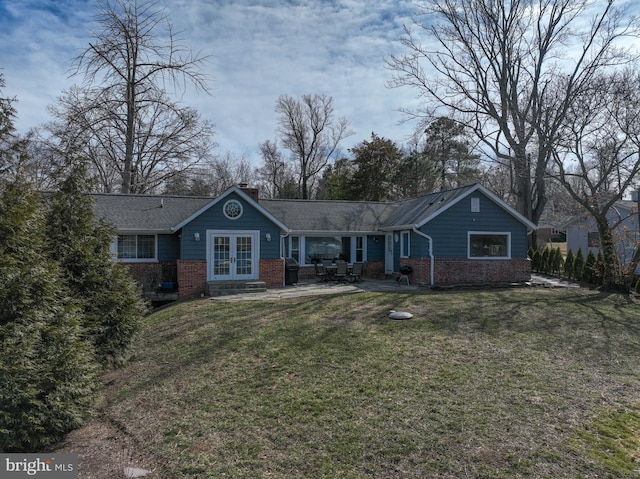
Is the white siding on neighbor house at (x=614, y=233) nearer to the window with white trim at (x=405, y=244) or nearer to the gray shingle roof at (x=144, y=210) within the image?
the window with white trim at (x=405, y=244)

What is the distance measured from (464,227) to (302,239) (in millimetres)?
7113

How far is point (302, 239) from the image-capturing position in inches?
765

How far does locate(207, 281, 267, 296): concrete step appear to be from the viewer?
15102 mm

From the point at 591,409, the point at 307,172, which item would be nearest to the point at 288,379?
the point at 591,409

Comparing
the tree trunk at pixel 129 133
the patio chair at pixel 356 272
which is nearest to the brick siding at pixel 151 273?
the patio chair at pixel 356 272

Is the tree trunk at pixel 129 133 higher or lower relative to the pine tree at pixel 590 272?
higher

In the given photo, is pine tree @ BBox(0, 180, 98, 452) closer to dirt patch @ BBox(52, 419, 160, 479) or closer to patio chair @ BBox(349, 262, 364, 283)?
dirt patch @ BBox(52, 419, 160, 479)

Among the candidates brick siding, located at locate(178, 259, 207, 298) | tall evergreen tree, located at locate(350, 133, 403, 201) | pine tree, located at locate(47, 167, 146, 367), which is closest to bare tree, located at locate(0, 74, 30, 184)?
pine tree, located at locate(47, 167, 146, 367)

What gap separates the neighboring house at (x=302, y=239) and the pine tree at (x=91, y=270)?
300 inches

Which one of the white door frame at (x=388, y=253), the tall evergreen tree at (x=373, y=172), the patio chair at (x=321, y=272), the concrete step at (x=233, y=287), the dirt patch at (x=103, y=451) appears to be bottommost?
the dirt patch at (x=103, y=451)

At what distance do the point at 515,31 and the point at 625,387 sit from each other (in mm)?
21128

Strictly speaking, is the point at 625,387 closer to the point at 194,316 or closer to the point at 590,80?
the point at 194,316

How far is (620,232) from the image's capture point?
18250mm

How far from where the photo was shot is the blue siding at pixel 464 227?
17.3m
